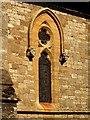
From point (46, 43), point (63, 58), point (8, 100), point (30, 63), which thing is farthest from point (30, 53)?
point (8, 100)

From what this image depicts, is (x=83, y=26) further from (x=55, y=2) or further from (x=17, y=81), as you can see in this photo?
(x=17, y=81)

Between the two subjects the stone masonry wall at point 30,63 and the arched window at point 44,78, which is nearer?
the stone masonry wall at point 30,63

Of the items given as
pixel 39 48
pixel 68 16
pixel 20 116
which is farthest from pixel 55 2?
pixel 20 116

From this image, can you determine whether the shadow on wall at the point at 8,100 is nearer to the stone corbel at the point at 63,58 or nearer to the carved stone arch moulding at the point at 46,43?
the carved stone arch moulding at the point at 46,43

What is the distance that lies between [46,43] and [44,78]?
1303mm

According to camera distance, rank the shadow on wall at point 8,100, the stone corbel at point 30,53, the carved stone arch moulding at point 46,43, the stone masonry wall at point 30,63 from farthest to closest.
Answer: the carved stone arch moulding at point 46,43, the stone corbel at point 30,53, the stone masonry wall at point 30,63, the shadow on wall at point 8,100

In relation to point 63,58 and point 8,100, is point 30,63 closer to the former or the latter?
point 63,58

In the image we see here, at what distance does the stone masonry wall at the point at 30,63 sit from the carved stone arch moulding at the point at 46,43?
0.59ft

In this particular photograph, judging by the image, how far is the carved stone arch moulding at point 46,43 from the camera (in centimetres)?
1590

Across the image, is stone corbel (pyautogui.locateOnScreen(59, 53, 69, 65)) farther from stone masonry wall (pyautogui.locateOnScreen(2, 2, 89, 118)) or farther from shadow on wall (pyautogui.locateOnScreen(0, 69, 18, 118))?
shadow on wall (pyautogui.locateOnScreen(0, 69, 18, 118))

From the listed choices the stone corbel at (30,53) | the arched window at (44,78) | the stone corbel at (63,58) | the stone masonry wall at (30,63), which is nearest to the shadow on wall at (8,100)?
the stone masonry wall at (30,63)

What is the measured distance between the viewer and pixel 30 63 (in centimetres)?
1579

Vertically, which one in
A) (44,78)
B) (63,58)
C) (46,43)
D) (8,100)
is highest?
(46,43)

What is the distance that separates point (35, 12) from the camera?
53.2ft
